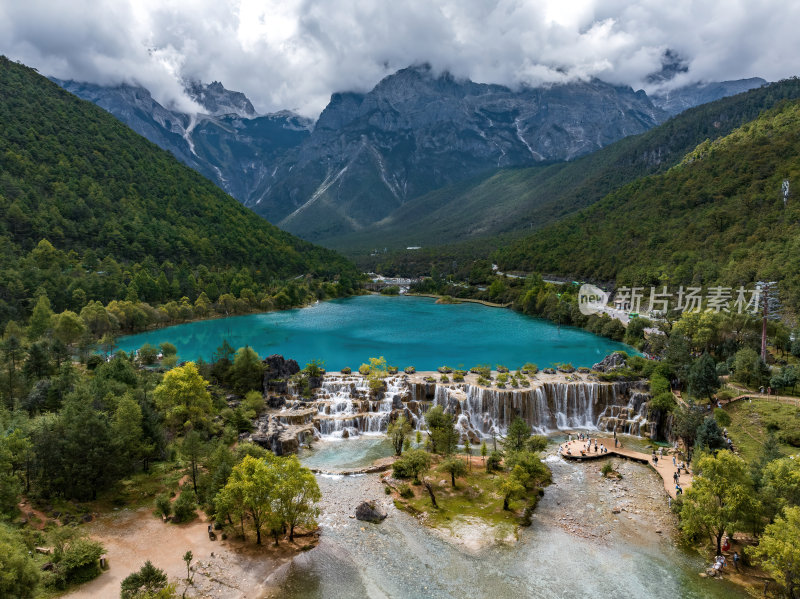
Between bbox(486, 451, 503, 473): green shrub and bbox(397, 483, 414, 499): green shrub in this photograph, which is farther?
bbox(486, 451, 503, 473): green shrub

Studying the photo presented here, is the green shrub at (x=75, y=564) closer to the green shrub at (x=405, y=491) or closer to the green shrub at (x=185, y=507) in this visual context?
the green shrub at (x=185, y=507)

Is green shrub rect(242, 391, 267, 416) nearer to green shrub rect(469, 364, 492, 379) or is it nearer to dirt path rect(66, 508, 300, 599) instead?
dirt path rect(66, 508, 300, 599)

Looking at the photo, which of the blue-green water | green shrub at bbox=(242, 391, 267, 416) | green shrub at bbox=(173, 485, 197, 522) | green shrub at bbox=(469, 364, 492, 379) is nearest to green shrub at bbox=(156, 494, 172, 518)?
green shrub at bbox=(173, 485, 197, 522)

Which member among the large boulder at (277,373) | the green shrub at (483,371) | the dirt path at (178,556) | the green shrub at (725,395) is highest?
the green shrub at (725,395)

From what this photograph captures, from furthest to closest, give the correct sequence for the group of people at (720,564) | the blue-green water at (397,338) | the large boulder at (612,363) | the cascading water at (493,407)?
the blue-green water at (397,338), the large boulder at (612,363), the cascading water at (493,407), the group of people at (720,564)

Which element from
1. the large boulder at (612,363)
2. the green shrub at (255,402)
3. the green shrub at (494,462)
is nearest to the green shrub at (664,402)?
the large boulder at (612,363)

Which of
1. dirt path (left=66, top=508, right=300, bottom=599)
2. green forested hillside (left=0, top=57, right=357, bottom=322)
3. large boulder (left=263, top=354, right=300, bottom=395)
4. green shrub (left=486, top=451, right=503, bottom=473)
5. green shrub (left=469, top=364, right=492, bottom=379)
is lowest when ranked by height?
dirt path (left=66, top=508, right=300, bottom=599)
